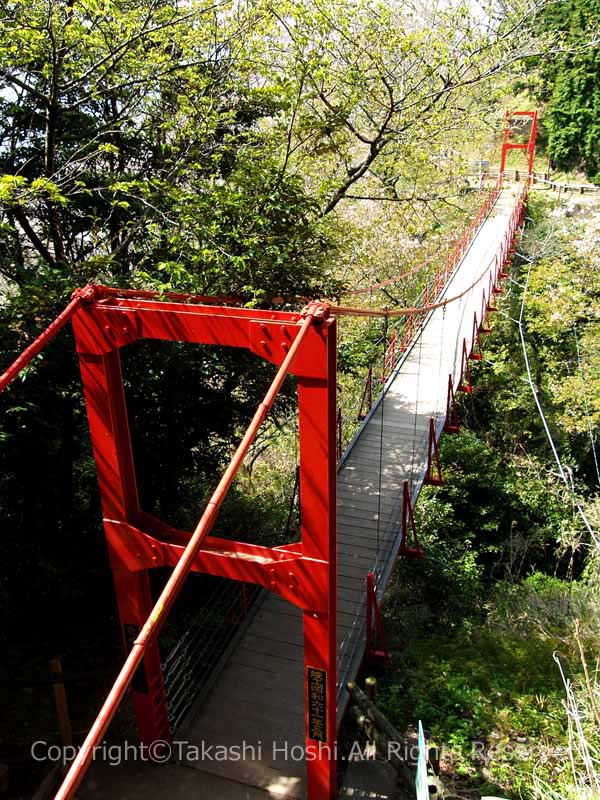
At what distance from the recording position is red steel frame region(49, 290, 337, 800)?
9.48 ft

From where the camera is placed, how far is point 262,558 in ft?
10.7

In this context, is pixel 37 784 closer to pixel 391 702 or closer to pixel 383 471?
pixel 391 702

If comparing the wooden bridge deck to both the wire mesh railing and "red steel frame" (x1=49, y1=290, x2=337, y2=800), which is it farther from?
"red steel frame" (x1=49, y1=290, x2=337, y2=800)

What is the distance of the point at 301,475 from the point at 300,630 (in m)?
2.13

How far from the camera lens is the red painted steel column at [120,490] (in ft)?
10.6

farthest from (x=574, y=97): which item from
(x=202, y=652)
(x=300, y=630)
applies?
(x=202, y=652)

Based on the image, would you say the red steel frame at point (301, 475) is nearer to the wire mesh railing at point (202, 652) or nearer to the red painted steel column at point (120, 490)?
the red painted steel column at point (120, 490)

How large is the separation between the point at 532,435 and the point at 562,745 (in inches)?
325

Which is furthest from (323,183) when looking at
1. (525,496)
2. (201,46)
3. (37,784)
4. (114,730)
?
(525,496)

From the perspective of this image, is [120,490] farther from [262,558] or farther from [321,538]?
[321,538]

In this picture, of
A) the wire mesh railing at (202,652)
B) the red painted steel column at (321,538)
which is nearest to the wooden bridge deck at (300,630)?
the wire mesh railing at (202,652)

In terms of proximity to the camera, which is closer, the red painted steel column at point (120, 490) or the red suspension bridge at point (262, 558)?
the red suspension bridge at point (262, 558)

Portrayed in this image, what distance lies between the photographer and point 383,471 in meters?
6.29

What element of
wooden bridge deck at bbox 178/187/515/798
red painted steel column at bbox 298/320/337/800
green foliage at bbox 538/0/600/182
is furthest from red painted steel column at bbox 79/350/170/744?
green foliage at bbox 538/0/600/182
